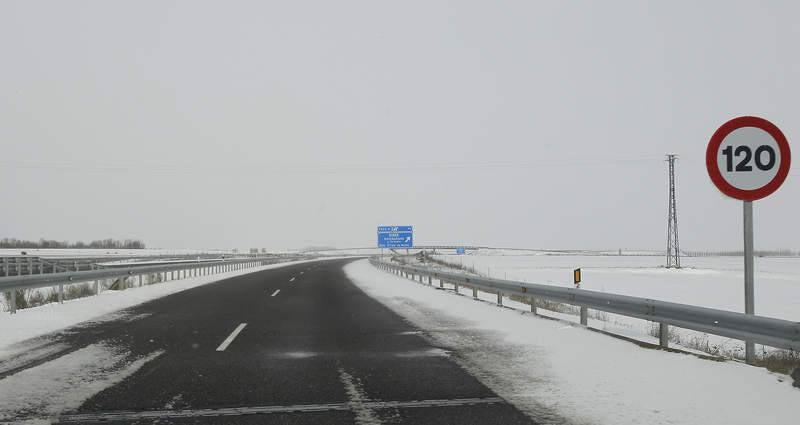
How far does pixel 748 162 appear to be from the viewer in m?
6.02

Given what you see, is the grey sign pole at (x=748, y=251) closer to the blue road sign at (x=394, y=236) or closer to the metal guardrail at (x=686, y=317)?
the metal guardrail at (x=686, y=317)

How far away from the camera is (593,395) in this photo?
210 inches

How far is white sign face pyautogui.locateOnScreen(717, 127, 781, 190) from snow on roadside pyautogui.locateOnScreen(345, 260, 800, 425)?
203cm

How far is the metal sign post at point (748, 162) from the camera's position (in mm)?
5906

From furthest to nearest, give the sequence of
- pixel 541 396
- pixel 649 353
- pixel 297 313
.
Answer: pixel 297 313 → pixel 649 353 → pixel 541 396

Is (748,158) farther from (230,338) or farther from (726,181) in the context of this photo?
(230,338)

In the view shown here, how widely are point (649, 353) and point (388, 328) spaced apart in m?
4.34

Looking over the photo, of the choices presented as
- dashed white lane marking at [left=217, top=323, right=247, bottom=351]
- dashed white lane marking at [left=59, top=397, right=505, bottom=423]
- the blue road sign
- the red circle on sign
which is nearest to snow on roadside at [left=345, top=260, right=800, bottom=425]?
dashed white lane marking at [left=59, top=397, right=505, bottom=423]

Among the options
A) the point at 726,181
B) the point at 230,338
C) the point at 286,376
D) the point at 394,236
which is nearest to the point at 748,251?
the point at 726,181

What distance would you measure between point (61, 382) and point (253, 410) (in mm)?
2458

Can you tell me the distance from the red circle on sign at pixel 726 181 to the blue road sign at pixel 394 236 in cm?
3127

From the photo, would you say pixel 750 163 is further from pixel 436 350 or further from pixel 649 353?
pixel 436 350

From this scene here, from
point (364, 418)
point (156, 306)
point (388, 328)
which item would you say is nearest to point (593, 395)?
point (364, 418)

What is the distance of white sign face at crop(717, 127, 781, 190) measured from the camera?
19.5 feet
